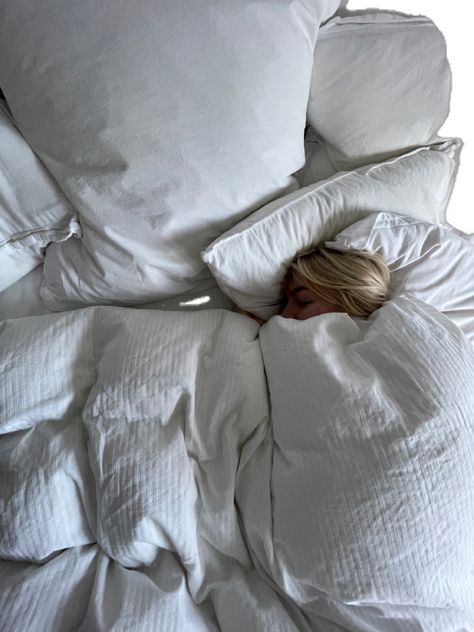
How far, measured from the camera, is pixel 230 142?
789 mm

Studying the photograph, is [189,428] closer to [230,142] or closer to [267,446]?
[267,446]

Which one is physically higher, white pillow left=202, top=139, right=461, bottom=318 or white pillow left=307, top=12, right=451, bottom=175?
white pillow left=307, top=12, right=451, bottom=175

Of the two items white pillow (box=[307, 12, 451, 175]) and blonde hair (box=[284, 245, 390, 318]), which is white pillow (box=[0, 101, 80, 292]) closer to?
blonde hair (box=[284, 245, 390, 318])

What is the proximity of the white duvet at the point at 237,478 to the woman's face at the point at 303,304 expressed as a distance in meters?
0.11

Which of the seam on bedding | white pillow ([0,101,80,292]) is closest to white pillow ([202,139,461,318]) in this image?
the seam on bedding

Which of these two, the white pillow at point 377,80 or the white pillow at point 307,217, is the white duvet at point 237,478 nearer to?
the white pillow at point 307,217

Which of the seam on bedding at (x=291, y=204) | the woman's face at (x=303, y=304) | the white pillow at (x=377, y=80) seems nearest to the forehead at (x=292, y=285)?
the woman's face at (x=303, y=304)

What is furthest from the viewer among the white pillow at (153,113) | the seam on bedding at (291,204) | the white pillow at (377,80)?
the white pillow at (377,80)

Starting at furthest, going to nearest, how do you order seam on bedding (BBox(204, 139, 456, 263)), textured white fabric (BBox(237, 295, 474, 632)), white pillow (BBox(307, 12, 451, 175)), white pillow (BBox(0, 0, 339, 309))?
white pillow (BBox(307, 12, 451, 175)), seam on bedding (BBox(204, 139, 456, 263)), white pillow (BBox(0, 0, 339, 309)), textured white fabric (BBox(237, 295, 474, 632))

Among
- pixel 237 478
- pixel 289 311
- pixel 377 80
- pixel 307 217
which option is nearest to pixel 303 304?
pixel 289 311

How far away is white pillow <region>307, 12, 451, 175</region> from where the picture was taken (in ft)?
3.14

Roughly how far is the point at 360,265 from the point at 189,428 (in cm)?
42

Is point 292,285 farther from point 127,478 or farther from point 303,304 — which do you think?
point 127,478

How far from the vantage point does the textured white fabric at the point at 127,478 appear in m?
0.63
